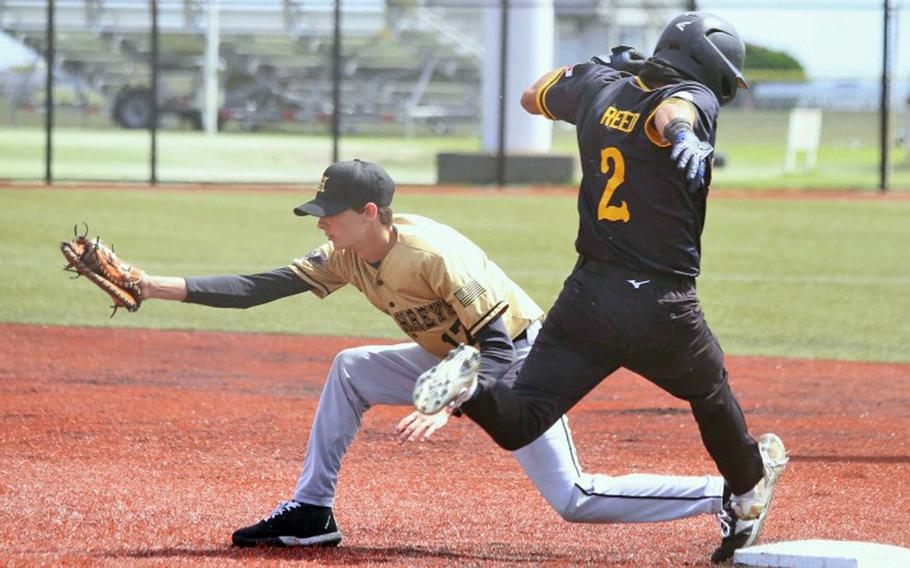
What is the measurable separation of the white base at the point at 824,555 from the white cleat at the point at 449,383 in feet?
4.29

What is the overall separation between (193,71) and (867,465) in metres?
32.3

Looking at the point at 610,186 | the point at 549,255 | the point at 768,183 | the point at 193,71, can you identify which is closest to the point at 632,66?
the point at 610,186

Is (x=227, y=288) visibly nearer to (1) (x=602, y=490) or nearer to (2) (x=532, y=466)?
(2) (x=532, y=466)

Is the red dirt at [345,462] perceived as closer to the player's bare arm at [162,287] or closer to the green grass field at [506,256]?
the player's bare arm at [162,287]

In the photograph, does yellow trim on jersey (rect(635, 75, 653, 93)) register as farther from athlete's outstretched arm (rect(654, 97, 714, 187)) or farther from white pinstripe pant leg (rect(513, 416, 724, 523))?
white pinstripe pant leg (rect(513, 416, 724, 523))

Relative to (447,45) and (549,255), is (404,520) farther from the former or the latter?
(447,45)

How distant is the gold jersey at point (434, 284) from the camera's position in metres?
5.31

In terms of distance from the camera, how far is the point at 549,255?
1645 centimetres

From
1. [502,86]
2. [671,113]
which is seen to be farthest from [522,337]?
[502,86]

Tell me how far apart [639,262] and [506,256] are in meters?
11.3

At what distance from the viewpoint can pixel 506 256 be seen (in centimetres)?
1630

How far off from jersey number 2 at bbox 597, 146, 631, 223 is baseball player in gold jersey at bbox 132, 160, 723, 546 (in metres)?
0.53

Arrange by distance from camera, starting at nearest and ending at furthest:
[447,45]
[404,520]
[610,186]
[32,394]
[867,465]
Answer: [610,186], [404,520], [867,465], [32,394], [447,45]

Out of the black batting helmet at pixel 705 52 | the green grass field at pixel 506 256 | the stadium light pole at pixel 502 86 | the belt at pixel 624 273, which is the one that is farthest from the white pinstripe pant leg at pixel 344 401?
the stadium light pole at pixel 502 86
